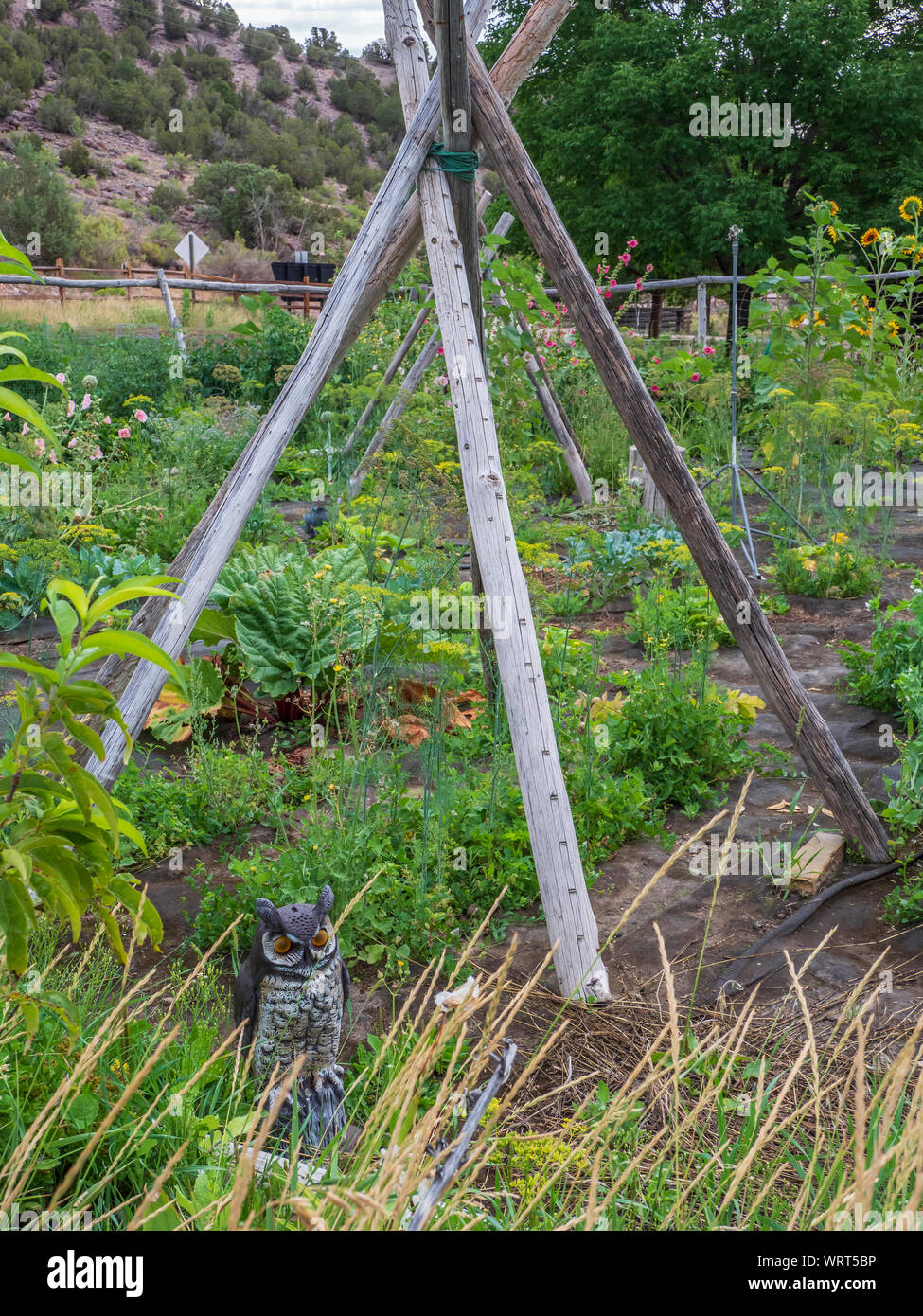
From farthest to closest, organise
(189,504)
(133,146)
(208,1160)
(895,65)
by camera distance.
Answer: (133,146) < (895,65) < (189,504) < (208,1160)

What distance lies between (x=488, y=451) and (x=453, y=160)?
0.96 m

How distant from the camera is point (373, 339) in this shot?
10461 millimetres

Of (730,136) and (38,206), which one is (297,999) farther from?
(38,206)

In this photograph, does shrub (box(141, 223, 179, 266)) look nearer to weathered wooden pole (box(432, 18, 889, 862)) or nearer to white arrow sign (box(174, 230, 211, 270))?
white arrow sign (box(174, 230, 211, 270))

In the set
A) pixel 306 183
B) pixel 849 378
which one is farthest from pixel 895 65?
pixel 306 183

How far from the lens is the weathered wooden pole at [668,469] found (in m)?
3.09

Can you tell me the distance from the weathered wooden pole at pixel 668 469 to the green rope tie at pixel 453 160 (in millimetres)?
110

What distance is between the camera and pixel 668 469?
3.16 metres

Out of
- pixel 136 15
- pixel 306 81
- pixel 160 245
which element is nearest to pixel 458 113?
pixel 160 245

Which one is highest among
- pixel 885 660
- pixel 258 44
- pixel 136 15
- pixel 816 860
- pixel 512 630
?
pixel 258 44

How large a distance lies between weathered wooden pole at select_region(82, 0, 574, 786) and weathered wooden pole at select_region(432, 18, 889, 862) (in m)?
0.26

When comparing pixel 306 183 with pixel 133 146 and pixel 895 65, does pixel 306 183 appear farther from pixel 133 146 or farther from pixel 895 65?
pixel 895 65

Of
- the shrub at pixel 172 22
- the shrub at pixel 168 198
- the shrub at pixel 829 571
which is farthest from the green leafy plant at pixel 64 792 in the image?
the shrub at pixel 172 22
